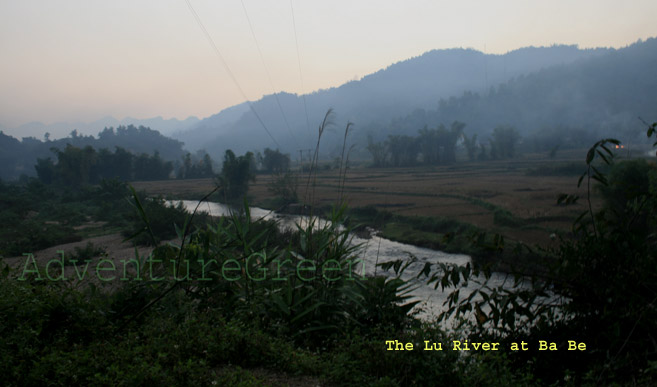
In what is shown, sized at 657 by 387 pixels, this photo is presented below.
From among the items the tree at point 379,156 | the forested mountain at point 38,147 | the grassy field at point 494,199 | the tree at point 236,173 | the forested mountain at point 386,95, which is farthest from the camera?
the forested mountain at point 386,95

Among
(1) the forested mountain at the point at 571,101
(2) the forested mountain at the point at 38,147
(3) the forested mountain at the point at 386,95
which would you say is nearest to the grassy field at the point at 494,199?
(1) the forested mountain at the point at 571,101

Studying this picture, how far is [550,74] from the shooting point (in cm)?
9306

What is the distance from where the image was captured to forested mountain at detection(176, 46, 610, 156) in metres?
125

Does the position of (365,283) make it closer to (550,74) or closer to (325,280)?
(325,280)

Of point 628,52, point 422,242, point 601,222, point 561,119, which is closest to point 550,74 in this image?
point 628,52

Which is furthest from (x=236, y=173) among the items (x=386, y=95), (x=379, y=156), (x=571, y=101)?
(x=386, y=95)

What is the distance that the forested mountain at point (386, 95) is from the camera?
4916 inches

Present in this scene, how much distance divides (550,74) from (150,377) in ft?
359

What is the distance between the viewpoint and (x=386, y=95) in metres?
160

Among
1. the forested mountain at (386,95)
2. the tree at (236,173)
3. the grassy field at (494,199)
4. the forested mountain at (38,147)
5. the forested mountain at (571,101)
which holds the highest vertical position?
the forested mountain at (386,95)

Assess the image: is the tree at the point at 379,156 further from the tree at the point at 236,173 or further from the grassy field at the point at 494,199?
the tree at the point at 236,173

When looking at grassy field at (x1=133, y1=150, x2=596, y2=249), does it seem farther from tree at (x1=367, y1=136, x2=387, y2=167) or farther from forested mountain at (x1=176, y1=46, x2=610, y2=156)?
forested mountain at (x1=176, y1=46, x2=610, y2=156)

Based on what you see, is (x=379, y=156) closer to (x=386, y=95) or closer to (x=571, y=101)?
(x=571, y=101)

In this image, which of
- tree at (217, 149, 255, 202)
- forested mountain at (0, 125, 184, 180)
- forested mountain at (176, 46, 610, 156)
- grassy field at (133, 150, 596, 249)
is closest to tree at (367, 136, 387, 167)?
grassy field at (133, 150, 596, 249)
